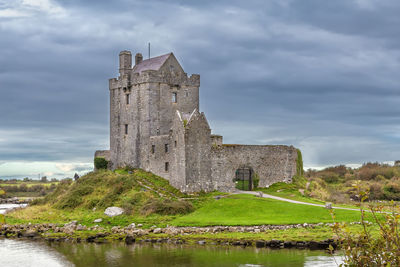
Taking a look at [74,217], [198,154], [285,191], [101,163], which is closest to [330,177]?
[285,191]

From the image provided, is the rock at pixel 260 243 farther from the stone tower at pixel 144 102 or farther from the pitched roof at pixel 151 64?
the pitched roof at pixel 151 64

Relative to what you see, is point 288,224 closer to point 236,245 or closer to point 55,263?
point 236,245

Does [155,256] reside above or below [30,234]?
below

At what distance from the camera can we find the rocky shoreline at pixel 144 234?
2998cm

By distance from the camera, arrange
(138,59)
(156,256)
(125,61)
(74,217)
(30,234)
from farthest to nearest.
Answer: (138,59), (125,61), (74,217), (30,234), (156,256)

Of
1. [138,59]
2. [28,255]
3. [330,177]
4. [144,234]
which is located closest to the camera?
[28,255]

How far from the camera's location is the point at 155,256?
94.0 feet

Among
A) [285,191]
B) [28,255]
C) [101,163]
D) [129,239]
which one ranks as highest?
[101,163]

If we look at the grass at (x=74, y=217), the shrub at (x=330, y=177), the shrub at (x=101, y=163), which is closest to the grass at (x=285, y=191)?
the grass at (x=74, y=217)

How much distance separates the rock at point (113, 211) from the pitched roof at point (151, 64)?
17296 millimetres

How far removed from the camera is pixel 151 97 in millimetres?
51750

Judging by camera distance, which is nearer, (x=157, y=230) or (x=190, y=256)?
(x=190, y=256)

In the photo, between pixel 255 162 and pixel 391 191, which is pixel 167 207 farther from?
pixel 391 191

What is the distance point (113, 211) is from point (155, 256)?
13249mm
